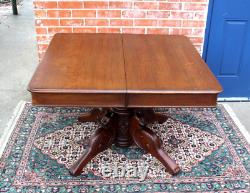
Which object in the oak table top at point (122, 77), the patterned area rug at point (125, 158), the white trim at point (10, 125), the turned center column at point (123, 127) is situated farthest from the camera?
the white trim at point (10, 125)

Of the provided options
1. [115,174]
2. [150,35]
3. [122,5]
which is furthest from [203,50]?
[115,174]

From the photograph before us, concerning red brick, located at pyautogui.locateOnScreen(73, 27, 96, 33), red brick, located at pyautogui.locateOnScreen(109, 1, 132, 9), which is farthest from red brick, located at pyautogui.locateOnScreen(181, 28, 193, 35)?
red brick, located at pyautogui.locateOnScreen(73, 27, 96, 33)

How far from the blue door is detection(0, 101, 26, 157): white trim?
1725 mm

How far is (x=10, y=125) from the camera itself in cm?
292

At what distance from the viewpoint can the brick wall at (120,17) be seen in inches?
113

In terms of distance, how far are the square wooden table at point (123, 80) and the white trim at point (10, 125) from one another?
666mm

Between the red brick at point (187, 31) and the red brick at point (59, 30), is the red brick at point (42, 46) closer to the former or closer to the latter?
the red brick at point (59, 30)

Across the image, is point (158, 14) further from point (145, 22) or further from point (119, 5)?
point (119, 5)

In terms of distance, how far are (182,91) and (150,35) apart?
38.6 inches

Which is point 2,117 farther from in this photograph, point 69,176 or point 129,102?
point 129,102

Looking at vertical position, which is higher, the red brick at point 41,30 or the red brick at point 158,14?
the red brick at point 158,14

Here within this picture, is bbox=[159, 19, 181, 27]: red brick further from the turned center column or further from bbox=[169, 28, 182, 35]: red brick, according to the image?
the turned center column

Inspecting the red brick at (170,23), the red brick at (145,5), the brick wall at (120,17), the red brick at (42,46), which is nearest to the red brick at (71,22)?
the brick wall at (120,17)

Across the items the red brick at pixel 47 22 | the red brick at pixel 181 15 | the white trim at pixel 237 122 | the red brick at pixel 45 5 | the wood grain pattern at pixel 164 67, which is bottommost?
the white trim at pixel 237 122
